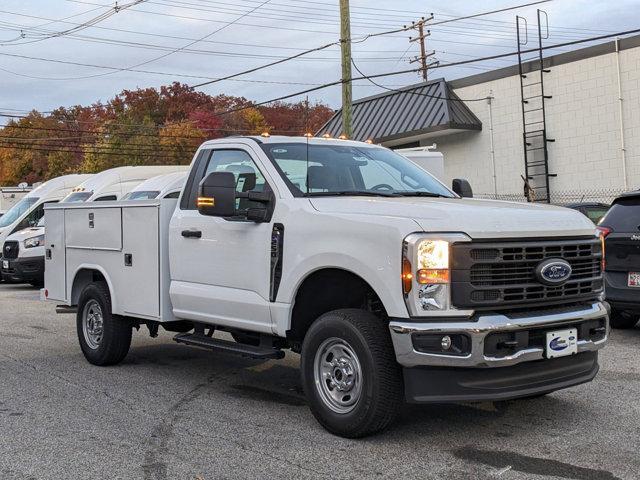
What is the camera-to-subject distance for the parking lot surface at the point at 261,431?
14.5 feet

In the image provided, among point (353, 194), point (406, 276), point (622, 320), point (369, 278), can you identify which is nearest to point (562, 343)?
Answer: point (406, 276)

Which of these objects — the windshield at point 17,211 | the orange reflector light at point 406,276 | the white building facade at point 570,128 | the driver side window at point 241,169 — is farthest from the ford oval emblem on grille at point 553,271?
the white building facade at point 570,128

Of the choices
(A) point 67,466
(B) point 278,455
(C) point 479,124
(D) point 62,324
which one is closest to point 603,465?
(B) point 278,455

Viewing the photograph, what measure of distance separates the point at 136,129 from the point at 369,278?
53.1 metres

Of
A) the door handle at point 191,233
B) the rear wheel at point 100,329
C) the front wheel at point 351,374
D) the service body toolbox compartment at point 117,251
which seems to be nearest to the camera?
the front wheel at point 351,374

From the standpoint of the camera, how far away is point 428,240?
453 cm

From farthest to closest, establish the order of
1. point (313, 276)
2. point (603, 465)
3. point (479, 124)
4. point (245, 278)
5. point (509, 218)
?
point (479, 124)
point (245, 278)
point (313, 276)
point (509, 218)
point (603, 465)

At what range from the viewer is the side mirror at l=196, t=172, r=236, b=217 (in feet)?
18.2

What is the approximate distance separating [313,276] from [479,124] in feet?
63.4

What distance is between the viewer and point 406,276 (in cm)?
455

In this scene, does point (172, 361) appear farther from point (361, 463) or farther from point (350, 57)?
point (350, 57)

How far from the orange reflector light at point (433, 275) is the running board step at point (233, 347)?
5.44 ft

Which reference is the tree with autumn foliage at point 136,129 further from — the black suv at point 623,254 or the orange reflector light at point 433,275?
the orange reflector light at point 433,275

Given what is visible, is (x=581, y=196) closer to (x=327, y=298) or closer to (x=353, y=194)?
A: (x=353, y=194)
